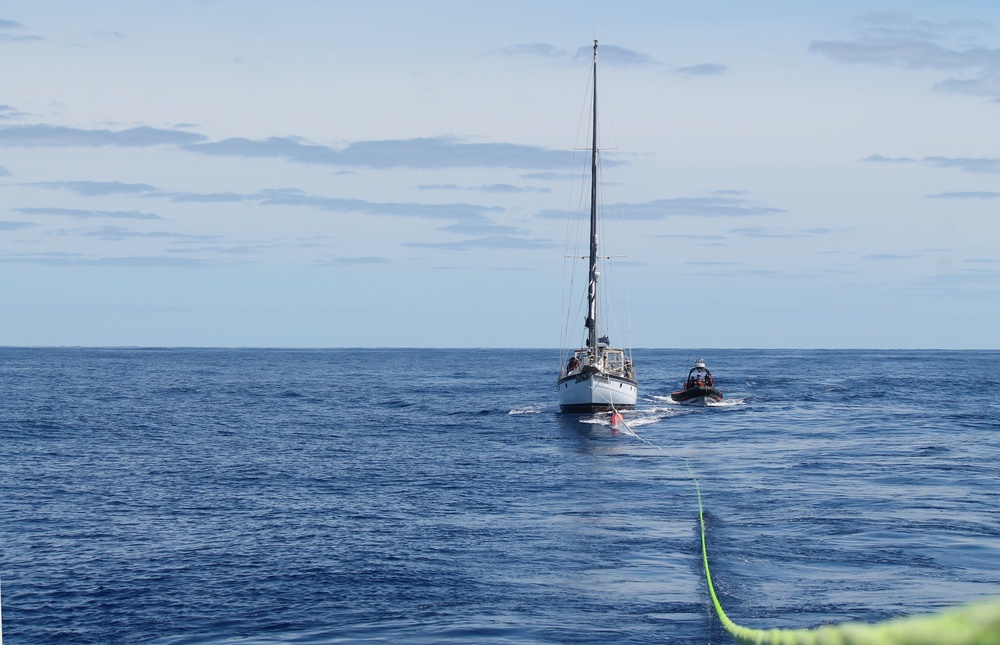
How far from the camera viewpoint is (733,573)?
850 inches

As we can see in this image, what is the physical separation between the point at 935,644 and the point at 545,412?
63887mm

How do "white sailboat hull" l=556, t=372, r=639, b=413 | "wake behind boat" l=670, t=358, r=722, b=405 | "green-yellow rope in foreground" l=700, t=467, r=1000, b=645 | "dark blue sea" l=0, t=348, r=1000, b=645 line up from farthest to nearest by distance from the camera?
"wake behind boat" l=670, t=358, r=722, b=405 < "white sailboat hull" l=556, t=372, r=639, b=413 < "dark blue sea" l=0, t=348, r=1000, b=645 < "green-yellow rope in foreground" l=700, t=467, r=1000, b=645

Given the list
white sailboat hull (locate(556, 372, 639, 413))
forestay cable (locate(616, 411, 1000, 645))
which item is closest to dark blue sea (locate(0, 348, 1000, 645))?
white sailboat hull (locate(556, 372, 639, 413))

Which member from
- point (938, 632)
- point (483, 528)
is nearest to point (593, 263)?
point (483, 528)

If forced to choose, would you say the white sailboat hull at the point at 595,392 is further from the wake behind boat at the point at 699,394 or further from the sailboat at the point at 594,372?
the wake behind boat at the point at 699,394

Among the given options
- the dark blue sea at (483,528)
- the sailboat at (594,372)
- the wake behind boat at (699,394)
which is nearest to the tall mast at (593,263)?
the sailboat at (594,372)

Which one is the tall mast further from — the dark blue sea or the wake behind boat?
the wake behind boat

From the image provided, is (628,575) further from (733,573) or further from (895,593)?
(895,593)

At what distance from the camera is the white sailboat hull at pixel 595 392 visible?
189ft

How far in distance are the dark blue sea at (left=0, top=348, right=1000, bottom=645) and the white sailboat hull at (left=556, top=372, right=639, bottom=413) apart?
1.67m

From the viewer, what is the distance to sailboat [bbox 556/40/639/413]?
5778 cm

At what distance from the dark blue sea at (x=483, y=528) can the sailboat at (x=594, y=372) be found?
2034 mm

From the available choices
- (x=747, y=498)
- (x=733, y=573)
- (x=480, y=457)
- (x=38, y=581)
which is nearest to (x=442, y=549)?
(x=733, y=573)

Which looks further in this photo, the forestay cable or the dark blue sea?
the dark blue sea
